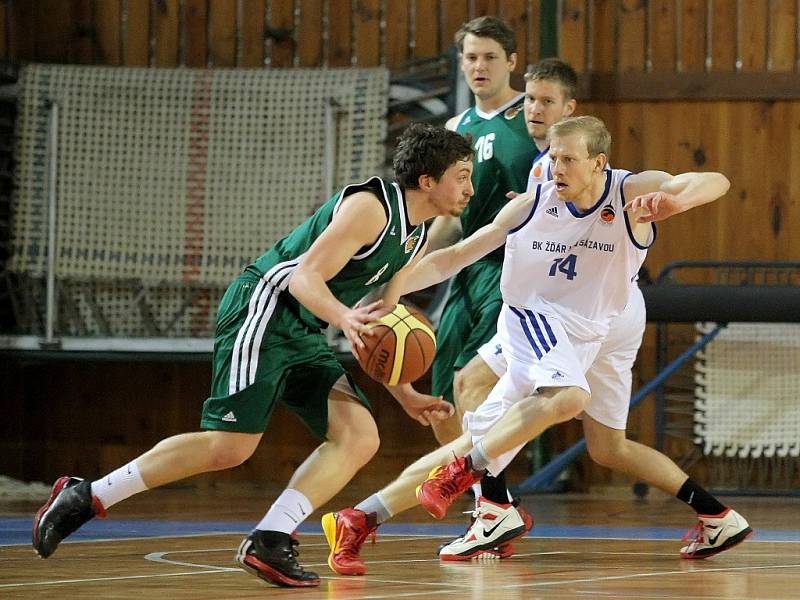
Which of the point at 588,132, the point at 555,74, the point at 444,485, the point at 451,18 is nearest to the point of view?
the point at 444,485

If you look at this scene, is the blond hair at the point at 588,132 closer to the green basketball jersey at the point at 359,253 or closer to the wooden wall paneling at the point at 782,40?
the green basketball jersey at the point at 359,253

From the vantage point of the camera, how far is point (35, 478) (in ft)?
30.3

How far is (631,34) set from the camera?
8930 millimetres

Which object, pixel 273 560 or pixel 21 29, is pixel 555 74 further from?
pixel 21 29

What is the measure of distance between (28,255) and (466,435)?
15.8 feet

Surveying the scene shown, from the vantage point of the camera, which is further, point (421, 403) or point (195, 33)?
point (195, 33)

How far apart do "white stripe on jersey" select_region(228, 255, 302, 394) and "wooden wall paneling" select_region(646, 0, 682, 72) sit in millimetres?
5164

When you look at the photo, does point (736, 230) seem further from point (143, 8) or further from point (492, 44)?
point (143, 8)

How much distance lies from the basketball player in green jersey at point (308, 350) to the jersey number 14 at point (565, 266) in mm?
568

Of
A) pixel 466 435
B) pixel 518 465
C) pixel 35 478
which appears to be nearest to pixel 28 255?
pixel 35 478

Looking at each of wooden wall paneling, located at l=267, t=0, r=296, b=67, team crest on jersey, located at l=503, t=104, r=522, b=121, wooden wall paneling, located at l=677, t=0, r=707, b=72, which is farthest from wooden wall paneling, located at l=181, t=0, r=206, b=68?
team crest on jersey, located at l=503, t=104, r=522, b=121

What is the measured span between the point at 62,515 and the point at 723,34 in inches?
232

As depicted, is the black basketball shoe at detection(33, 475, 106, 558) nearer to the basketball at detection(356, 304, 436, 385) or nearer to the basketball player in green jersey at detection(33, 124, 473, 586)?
the basketball player in green jersey at detection(33, 124, 473, 586)

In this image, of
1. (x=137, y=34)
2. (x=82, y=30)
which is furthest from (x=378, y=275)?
(x=82, y=30)
